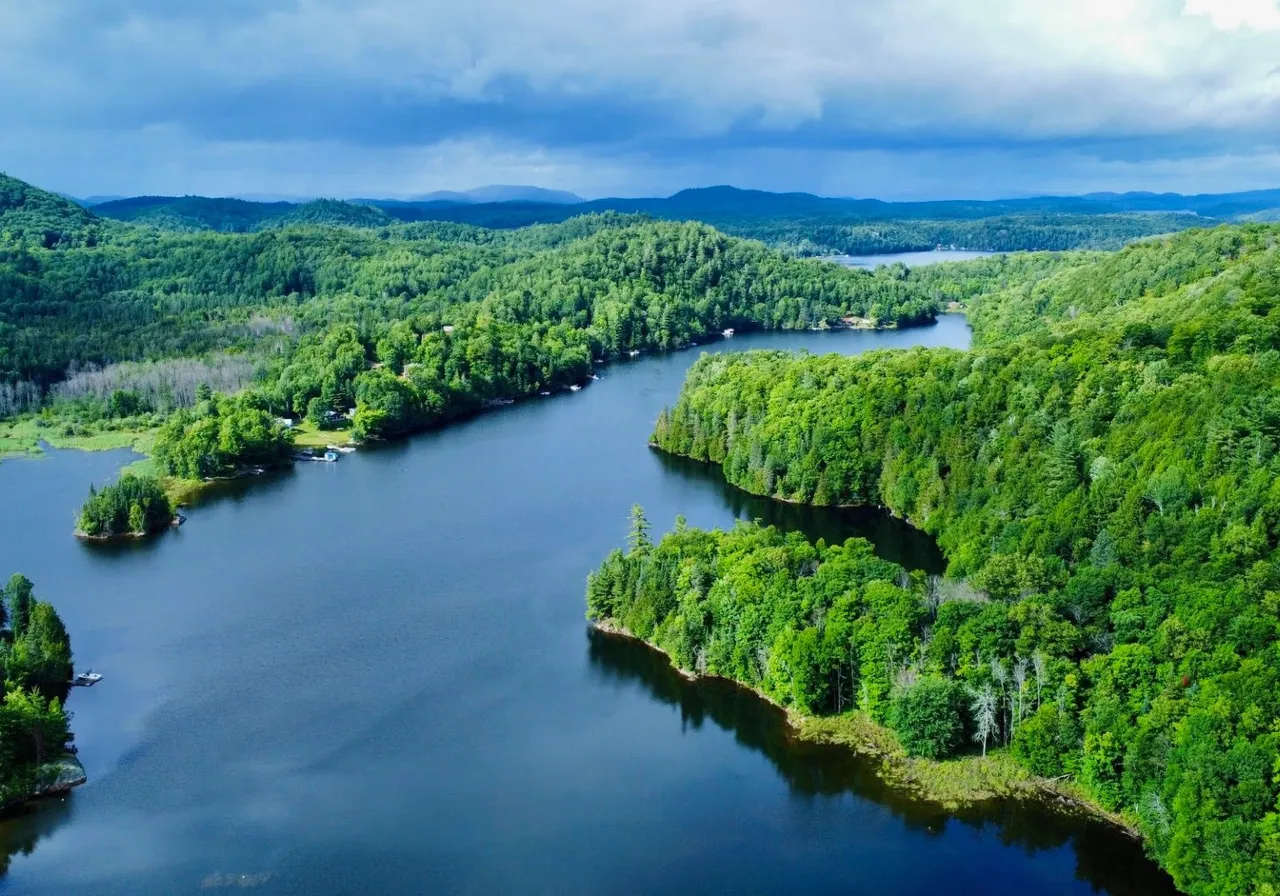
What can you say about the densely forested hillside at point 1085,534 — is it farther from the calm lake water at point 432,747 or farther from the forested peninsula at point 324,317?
the forested peninsula at point 324,317

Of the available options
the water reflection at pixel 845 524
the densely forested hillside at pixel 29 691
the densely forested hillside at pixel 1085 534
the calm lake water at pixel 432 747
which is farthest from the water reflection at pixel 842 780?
the densely forested hillside at pixel 29 691

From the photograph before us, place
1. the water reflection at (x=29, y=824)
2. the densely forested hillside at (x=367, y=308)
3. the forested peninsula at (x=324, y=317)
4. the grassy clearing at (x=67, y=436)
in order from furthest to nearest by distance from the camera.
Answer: the densely forested hillside at (x=367, y=308), the forested peninsula at (x=324, y=317), the grassy clearing at (x=67, y=436), the water reflection at (x=29, y=824)

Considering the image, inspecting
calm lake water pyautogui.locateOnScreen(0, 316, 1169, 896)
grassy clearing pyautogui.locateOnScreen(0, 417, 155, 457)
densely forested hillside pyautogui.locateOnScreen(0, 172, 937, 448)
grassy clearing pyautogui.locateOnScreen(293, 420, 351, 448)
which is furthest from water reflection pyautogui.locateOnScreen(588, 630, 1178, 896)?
grassy clearing pyautogui.locateOnScreen(0, 417, 155, 457)

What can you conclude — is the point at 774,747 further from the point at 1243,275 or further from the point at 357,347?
the point at 357,347

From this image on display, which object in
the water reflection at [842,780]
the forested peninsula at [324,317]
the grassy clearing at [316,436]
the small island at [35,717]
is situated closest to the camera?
the water reflection at [842,780]

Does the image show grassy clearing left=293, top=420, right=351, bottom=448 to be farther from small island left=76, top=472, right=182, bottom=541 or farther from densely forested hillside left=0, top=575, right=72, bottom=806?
densely forested hillside left=0, top=575, right=72, bottom=806

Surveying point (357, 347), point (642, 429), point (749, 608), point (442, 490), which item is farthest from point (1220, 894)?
point (357, 347)
